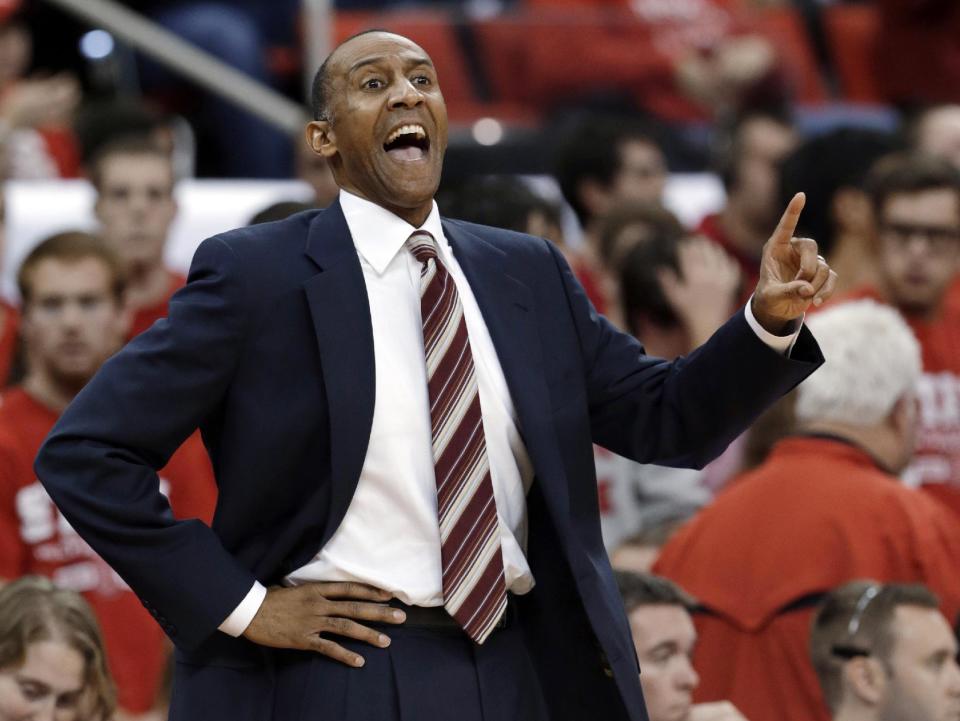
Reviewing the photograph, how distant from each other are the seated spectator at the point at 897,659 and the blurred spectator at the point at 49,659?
1578mm

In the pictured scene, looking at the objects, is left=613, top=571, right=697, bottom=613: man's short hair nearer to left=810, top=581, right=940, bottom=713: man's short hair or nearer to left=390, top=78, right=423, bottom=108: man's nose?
left=810, top=581, right=940, bottom=713: man's short hair

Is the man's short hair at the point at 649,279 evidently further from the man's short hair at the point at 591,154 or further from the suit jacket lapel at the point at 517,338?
the suit jacket lapel at the point at 517,338

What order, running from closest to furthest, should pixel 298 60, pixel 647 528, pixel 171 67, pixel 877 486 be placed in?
pixel 877 486
pixel 647 528
pixel 171 67
pixel 298 60

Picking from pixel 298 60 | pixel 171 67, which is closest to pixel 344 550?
pixel 171 67

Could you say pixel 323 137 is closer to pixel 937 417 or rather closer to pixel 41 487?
pixel 41 487

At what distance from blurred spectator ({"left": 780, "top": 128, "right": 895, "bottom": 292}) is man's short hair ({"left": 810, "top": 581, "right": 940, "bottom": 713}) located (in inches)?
77.8

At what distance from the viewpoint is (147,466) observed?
2678 mm

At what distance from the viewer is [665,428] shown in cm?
285

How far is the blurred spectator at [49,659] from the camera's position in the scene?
3732 millimetres

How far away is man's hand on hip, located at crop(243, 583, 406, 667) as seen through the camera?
2.64 m

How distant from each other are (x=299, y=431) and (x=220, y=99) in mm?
5511

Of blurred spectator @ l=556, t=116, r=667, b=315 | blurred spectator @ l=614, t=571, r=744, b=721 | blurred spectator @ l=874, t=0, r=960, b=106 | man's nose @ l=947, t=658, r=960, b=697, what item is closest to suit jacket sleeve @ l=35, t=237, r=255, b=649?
blurred spectator @ l=614, t=571, r=744, b=721

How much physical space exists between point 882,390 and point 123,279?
6.56 ft

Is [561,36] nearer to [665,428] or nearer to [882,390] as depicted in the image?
[882,390]
